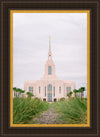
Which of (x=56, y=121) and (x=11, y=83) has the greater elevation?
(x=11, y=83)

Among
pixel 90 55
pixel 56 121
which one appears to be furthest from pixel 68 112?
pixel 90 55

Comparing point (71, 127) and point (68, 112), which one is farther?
point (68, 112)
